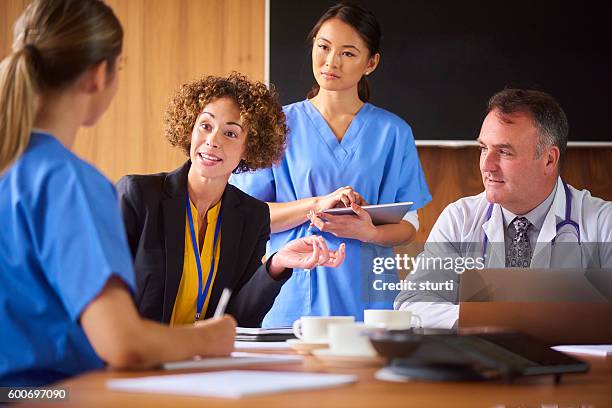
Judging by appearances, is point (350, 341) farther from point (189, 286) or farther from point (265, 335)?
point (189, 286)

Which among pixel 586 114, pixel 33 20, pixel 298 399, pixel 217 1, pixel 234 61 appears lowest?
pixel 298 399

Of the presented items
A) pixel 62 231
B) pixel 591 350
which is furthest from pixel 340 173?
pixel 62 231

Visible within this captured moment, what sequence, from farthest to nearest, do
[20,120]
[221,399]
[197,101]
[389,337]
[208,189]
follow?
1. [197,101]
2. [208,189]
3. [20,120]
4. [389,337]
5. [221,399]

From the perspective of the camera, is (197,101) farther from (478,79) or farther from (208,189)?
(478,79)

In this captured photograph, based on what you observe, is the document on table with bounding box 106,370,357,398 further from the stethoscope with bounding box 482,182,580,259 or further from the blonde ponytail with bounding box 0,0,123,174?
the stethoscope with bounding box 482,182,580,259

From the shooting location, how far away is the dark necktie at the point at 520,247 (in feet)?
7.27

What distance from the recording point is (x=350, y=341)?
1081 mm

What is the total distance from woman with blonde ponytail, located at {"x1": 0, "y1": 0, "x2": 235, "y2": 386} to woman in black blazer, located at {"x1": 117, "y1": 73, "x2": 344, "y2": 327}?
811mm

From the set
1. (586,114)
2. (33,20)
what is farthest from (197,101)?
(586,114)

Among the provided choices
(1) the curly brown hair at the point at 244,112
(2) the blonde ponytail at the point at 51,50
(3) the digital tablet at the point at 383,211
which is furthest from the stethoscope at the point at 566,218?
(2) the blonde ponytail at the point at 51,50

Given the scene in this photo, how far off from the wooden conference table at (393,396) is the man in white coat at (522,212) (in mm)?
1226

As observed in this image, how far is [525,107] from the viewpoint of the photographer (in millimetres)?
2350

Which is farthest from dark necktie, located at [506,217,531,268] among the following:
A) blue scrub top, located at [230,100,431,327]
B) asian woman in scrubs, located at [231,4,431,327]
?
blue scrub top, located at [230,100,431,327]

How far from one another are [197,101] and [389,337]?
5.07 ft
